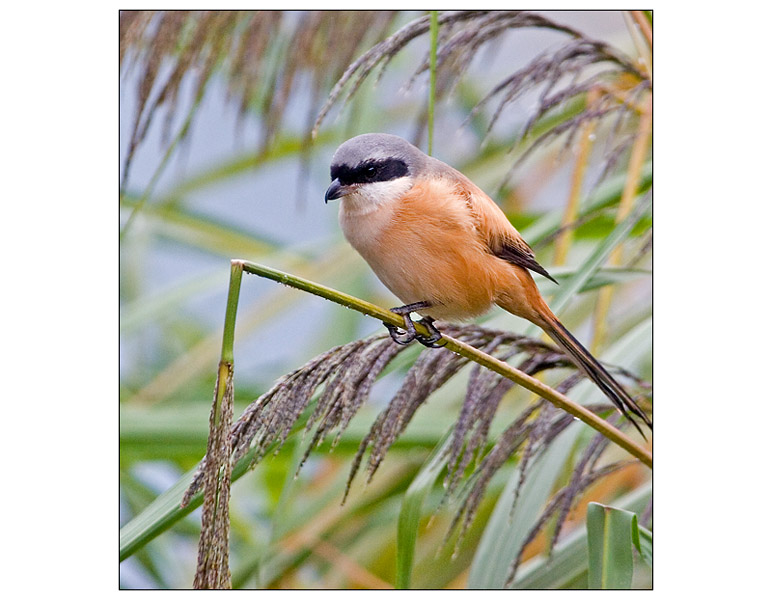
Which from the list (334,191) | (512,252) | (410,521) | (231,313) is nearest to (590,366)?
(512,252)

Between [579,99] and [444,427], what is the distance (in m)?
0.75

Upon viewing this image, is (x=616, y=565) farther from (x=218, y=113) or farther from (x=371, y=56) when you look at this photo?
(x=218, y=113)

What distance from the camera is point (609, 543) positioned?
1.11 meters

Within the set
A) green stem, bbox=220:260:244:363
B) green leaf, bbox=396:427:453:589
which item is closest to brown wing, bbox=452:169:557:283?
green leaf, bbox=396:427:453:589

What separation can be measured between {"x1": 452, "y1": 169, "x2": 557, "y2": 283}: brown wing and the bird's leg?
15cm

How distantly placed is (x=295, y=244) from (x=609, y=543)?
81cm

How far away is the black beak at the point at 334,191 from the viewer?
1225 millimetres

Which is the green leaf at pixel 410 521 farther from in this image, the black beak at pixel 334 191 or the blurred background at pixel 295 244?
the black beak at pixel 334 191

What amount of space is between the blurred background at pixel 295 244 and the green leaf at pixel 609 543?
0.68ft

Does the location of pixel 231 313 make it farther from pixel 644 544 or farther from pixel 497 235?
pixel 644 544

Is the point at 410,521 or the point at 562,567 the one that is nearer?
the point at 410,521

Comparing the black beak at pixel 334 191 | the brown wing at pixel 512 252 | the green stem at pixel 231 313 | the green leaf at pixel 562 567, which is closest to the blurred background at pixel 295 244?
the green leaf at pixel 562 567

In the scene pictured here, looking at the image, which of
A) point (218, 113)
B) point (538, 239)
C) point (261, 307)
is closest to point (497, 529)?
point (538, 239)

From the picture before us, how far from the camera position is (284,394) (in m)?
0.95
